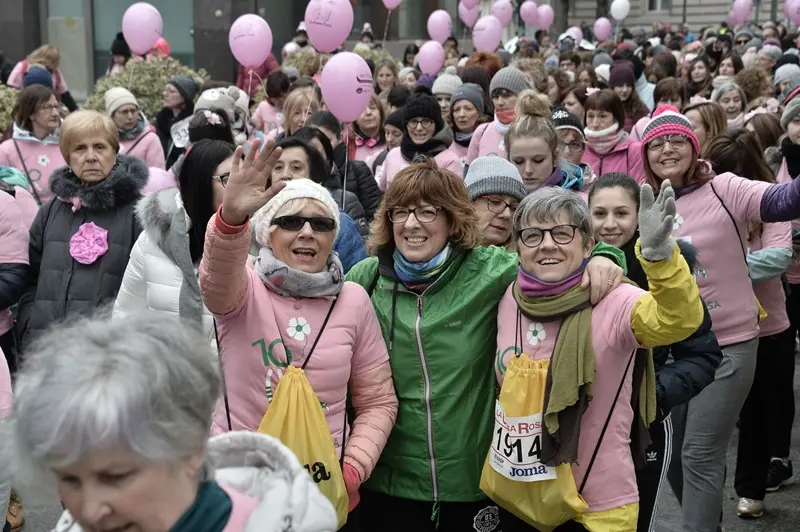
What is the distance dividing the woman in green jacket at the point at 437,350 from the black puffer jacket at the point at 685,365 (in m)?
0.47

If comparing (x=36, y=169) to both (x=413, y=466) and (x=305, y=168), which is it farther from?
(x=413, y=466)

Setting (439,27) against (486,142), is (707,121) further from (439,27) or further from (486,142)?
(439,27)

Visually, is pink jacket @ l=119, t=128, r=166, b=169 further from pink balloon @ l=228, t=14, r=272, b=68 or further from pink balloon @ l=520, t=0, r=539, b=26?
pink balloon @ l=520, t=0, r=539, b=26

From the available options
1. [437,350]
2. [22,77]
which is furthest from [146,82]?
[437,350]

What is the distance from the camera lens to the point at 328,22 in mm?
11250

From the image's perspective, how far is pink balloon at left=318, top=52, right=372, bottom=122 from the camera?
27.5 ft

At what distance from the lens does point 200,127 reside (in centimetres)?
648

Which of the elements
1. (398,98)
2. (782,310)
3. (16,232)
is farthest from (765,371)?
(398,98)

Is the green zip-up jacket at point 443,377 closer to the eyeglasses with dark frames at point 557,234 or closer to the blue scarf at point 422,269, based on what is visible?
the blue scarf at point 422,269

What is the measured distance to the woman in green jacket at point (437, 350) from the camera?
3836 millimetres

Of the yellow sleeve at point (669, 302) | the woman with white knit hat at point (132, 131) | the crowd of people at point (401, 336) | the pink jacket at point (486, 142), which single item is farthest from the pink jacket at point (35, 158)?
the yellow sleeve at point (669, 302)

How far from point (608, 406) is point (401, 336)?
29.7 inches

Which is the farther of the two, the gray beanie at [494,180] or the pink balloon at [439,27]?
the pink balloon at [439,27]

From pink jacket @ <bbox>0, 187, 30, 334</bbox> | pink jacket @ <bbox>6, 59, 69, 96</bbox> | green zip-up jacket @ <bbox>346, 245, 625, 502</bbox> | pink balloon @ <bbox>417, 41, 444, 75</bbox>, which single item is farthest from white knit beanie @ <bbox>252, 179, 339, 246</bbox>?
pink balloon @ <bbox>417, 41, 444, 75</bbox>
